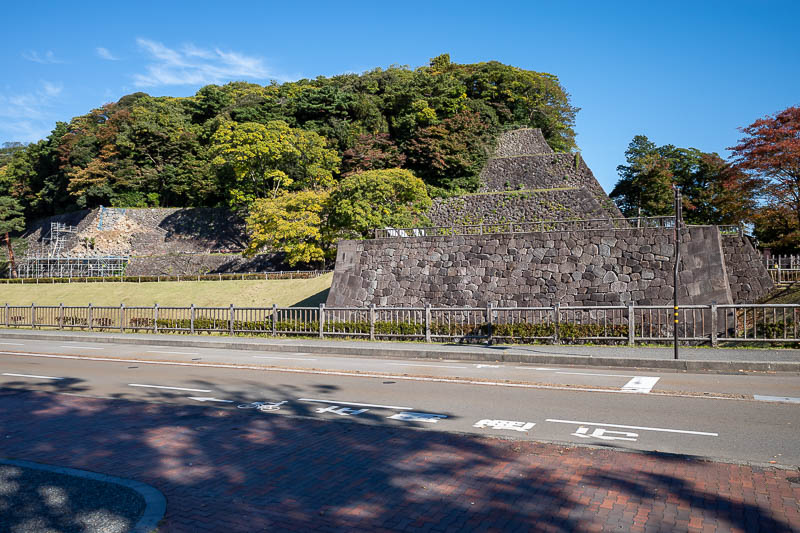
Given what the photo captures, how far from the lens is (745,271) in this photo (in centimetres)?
2136

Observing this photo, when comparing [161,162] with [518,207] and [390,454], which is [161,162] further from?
[390,454]

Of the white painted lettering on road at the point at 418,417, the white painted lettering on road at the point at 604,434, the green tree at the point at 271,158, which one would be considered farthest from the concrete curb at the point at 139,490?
the green tree at the point at 271,158

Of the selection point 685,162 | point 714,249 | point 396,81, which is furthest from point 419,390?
point 396,81

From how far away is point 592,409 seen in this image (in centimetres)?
884

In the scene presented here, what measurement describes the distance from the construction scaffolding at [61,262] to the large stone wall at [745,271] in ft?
175

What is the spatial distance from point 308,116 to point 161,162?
70.8 ft

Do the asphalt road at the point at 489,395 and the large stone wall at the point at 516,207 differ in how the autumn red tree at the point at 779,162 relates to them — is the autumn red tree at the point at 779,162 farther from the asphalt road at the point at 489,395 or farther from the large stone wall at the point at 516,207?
the asphalt road at the point at 489,395

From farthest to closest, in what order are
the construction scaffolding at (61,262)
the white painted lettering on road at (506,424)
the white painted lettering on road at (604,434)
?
the construction scaffolding at (61,262) → the white painted lettering on road at (506,424) → the white painted lettering on road at (604,434)

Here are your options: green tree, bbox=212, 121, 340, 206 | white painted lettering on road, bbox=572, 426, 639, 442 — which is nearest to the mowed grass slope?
green tree, bbox=212, 121, 340, 206

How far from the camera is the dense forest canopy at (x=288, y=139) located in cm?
5462

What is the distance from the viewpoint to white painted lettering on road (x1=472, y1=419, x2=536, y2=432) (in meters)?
7.69

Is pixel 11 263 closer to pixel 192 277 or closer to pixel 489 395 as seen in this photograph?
pixel 192 277

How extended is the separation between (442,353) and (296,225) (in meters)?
27.1

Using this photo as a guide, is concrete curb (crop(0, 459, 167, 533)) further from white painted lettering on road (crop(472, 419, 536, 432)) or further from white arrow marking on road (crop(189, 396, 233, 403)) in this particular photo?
white painted lettering on road (crop(472, 419, 536, 432))
